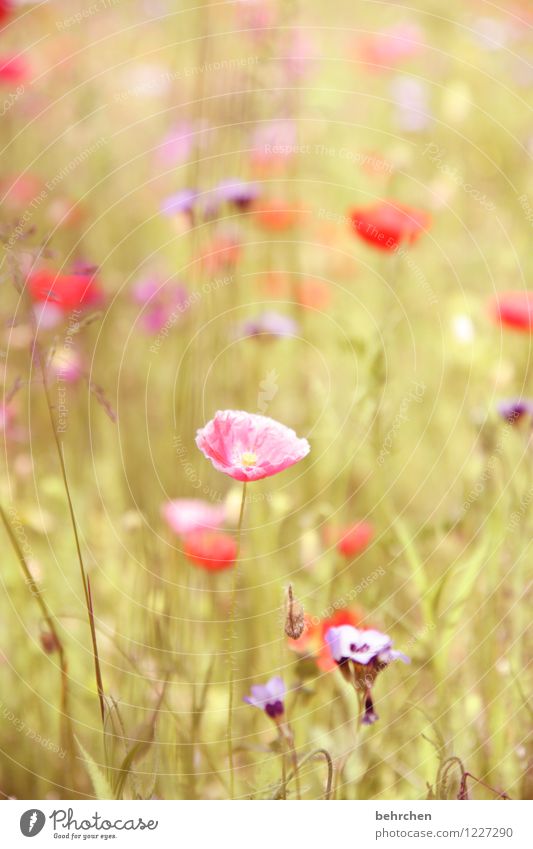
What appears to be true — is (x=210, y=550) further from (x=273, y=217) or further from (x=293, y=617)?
(x=273, y=217)

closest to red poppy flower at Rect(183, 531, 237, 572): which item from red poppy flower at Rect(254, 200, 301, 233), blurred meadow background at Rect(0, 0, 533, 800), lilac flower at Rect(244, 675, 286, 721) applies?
blurred meadow background at Rect(0, 0, 533, 800)

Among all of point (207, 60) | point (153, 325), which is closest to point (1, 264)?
point (153, 325)

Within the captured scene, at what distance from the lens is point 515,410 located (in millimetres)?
631

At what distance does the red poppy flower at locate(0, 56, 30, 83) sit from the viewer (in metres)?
0.88

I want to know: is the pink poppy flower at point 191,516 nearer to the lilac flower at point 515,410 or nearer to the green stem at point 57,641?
the green stem at point 57,641

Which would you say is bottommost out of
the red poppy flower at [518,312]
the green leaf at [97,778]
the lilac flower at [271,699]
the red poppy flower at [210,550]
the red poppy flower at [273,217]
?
the green leaf at [97,778]

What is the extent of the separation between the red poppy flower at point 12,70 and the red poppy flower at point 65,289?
0.25m

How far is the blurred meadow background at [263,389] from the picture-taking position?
60cm

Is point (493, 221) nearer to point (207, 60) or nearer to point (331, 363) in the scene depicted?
point (331, 363)

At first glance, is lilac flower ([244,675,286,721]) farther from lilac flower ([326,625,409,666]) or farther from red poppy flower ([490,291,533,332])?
red poppy flower ([490,291,533,332])
